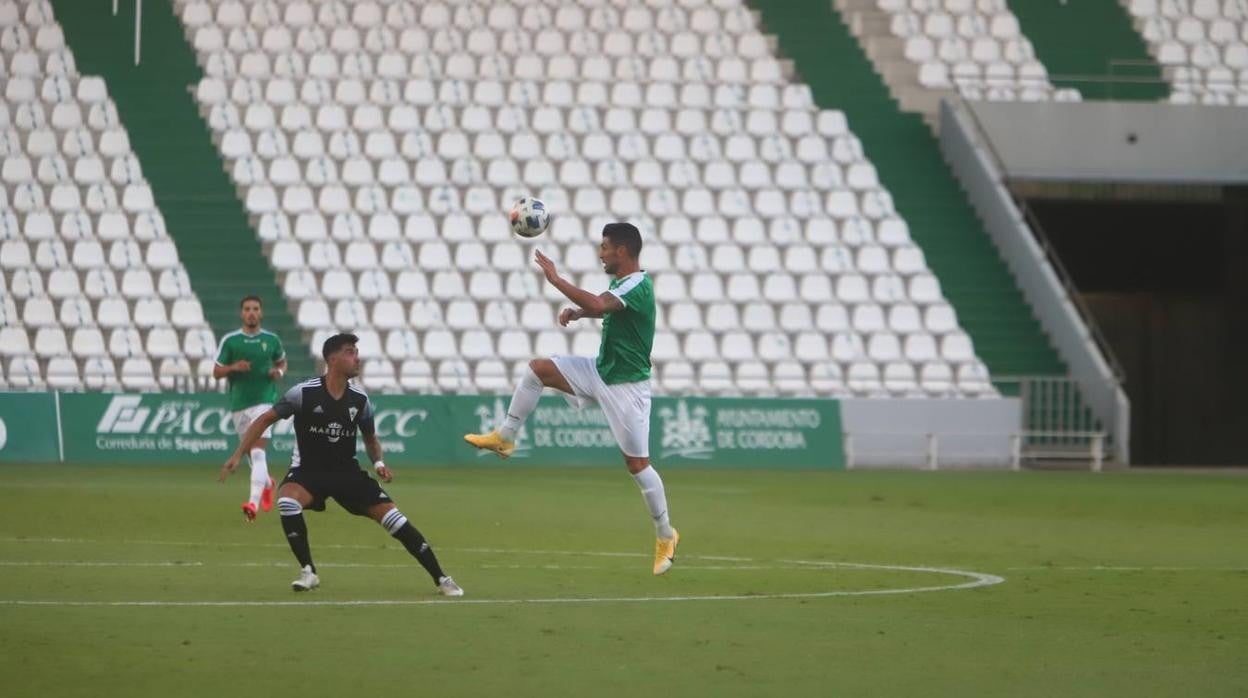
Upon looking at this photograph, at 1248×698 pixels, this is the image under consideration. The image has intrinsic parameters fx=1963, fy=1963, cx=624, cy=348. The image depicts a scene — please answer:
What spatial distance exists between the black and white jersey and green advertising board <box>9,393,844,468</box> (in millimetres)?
16889

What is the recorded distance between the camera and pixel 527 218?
1323 centimetres

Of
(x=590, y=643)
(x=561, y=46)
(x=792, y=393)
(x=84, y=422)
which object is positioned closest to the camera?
(x=590, y=643)

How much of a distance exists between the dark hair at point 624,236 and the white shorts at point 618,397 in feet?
2.73

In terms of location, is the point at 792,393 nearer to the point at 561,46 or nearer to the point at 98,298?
the point at 561,46

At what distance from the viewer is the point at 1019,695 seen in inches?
330

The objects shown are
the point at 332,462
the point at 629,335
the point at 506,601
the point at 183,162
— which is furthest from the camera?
the point at 183,162

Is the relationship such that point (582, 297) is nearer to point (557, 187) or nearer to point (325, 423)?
point (325, 423)

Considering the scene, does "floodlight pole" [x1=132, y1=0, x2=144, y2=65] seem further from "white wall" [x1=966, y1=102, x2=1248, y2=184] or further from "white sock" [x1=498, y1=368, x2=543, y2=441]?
"white sock" [x1=498, y1=368, x2=543, y2=441]

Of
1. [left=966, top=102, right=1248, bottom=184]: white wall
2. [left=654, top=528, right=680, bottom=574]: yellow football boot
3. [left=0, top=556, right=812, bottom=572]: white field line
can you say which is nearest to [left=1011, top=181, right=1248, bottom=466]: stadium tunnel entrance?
[left=966, top=102, right=1248, bottom=184]: white wall

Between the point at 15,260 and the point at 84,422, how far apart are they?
4497mm

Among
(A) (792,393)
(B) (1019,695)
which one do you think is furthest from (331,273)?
(B) (1019,695)

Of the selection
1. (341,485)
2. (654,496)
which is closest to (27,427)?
(654,496)

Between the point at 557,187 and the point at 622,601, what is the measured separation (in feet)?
74.6

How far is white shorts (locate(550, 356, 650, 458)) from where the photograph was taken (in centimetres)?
1311
